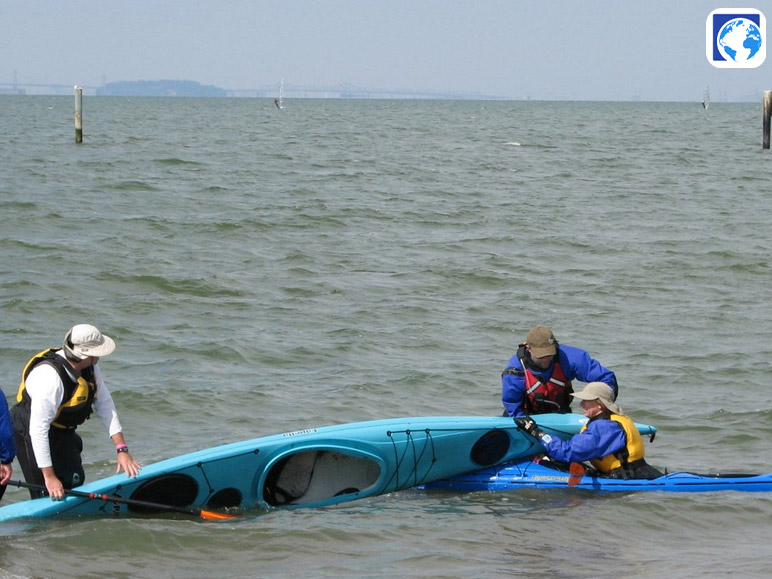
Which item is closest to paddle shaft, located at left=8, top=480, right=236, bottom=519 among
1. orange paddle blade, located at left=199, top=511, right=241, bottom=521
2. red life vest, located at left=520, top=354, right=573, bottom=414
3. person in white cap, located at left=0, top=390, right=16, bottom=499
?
orange paddle blade, located at left=199, top=511, right=241, bottom=521

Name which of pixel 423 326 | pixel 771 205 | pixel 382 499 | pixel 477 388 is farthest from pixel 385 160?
pixel 382 499

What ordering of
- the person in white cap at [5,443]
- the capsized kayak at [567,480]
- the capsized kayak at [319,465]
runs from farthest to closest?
the capsized kayak at [567,480] < the capsized kayak at [319,465] < the person in white cap at [5,443]

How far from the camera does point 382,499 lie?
7.39 meters

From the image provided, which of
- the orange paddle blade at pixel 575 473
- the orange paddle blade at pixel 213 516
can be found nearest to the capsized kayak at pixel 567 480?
the orange paddle blade at pixel 575 473

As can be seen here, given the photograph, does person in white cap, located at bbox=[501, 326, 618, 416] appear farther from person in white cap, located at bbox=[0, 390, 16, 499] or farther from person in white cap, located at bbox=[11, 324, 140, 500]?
person in white cap, located at bbox=[0, 390, 16, 499]

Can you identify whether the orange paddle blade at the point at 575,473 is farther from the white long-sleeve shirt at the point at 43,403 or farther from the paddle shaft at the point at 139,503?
the white long-sleeve shirt at the point at 43,403

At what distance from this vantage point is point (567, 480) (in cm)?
742

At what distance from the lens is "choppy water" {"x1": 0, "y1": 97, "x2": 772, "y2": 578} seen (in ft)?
21.0

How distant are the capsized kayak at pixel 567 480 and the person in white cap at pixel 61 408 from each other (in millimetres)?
2477

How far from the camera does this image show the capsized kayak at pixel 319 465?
670cm

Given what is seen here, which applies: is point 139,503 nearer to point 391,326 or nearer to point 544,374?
point 544,374

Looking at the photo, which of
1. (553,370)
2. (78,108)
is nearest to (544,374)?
(553,370)

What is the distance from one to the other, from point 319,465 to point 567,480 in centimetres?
174

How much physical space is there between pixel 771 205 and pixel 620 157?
1372 cm
